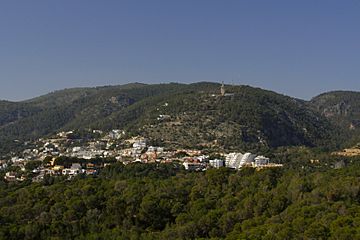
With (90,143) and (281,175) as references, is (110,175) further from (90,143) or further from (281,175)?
(90,143)

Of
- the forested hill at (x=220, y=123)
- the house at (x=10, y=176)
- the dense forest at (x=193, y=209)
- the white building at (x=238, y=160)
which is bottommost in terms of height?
the dense forest at (x=193, y=209)

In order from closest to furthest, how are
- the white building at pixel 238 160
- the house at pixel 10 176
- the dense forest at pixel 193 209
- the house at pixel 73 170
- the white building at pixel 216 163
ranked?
the dense forest at pixel 193 209 → the house at pixel 10 176 → the house at pixel 73 170 → the white building at pixel 216 163 → the white building at pixel 238 160

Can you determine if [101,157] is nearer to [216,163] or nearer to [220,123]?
[216,163]

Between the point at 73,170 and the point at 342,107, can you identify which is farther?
the point at 342,107

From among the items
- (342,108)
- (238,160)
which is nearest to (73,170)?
(238,160)

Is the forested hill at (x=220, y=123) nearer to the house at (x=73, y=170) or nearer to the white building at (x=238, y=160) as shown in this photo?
the white building at (x=238, y=160)

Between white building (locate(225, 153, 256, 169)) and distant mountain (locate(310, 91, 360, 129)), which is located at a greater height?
distant mountain (locate(310, 91, 360, 129))

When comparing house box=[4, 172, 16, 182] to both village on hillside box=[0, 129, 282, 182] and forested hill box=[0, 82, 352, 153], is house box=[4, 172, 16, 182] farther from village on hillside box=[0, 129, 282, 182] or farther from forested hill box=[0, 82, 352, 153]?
forested hill box=[0, 82, 352, 153]

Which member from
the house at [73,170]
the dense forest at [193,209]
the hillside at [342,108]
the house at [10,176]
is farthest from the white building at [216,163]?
the hillside at [342,108]

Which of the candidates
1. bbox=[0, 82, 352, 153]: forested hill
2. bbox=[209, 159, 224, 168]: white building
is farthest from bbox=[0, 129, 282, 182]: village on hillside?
bbox=[0, 82, 352, 153]: forested hill

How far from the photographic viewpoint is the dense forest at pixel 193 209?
2700 centimetres

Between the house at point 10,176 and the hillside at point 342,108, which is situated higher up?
the hillside at point 342,108

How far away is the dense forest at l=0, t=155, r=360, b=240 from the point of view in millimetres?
27000

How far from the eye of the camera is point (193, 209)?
3278cm
